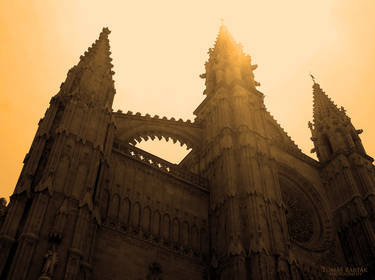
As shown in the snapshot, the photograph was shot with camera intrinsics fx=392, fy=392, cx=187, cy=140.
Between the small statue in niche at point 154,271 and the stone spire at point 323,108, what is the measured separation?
65.9ft

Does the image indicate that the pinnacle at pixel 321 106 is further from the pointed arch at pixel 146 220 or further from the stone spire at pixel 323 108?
the pointed arch at pixel 146 220

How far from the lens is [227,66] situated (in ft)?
86.0

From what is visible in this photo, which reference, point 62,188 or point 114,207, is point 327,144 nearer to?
point 114,207

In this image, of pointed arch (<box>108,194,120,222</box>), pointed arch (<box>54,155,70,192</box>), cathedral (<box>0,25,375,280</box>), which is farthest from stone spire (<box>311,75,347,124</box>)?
pointed arch (<box>54,155,70,192</box>)

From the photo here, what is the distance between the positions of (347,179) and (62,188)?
1777cm

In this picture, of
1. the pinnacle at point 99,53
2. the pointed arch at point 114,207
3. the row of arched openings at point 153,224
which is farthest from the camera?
the pinnacle at point 99,53

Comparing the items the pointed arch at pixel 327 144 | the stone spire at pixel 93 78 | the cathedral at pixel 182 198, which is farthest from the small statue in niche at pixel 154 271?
the pointed arch at pixel 327 144

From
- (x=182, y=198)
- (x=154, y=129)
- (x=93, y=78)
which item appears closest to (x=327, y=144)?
(x=154, y=129)

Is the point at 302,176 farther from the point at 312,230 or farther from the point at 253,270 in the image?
the point at 253,270

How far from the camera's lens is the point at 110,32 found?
21.8 metres

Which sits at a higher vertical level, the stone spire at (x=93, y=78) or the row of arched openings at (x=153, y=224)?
the stone spire at (x=93, y=78)

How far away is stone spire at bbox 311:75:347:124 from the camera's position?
99.4 feet

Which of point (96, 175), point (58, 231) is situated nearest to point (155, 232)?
point (96, 175)

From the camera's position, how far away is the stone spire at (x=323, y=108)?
3029 centimetres
